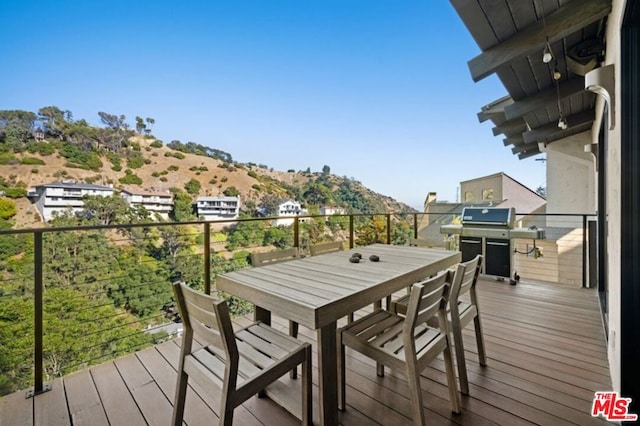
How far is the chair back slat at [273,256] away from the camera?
2236 millimetres

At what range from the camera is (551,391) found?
1.83 metres

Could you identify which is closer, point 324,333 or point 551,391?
point 324,333

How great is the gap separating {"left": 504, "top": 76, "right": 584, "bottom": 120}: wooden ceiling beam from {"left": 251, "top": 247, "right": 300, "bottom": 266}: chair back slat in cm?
365

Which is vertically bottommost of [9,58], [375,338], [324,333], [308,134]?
[375,338]

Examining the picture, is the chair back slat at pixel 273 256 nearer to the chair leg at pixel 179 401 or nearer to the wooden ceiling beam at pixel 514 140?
the chair leg at pixel 179 401

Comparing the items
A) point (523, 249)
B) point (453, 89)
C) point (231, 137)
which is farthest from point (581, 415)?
point (231, 137)

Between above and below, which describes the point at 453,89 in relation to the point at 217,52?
below

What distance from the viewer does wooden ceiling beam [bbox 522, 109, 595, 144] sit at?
4.92 metres

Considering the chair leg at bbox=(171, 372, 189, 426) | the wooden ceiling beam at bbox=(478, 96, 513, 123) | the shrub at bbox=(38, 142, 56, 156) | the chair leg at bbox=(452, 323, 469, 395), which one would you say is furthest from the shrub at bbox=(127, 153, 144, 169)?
the chair leg at bbox=(452, 323, 469, 395)

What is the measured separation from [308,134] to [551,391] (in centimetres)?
2728

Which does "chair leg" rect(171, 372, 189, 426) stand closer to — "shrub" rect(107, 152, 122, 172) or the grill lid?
the grill lid

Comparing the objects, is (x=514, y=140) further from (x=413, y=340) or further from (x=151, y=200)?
(x=151, y=200)

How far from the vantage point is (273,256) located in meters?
2.40

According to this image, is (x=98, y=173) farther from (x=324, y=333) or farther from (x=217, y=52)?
(x=324, y=333)
